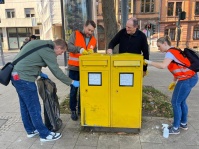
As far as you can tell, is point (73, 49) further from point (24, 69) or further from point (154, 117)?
point (154, 117)

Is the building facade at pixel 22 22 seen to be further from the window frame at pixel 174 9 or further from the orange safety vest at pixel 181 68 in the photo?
the orange safety vest at pixel 181 68

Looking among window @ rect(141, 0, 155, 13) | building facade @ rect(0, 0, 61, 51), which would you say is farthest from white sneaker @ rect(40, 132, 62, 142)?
window @ rect(141, 0, 155, 13)

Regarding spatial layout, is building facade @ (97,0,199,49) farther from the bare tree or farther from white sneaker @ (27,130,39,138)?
white sneaker @ (27,130,39,138)

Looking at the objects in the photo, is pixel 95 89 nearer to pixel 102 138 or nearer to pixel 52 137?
pixel 102 138

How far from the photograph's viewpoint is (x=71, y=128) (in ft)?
11.6

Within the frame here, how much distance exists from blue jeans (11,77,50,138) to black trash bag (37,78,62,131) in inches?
7.3

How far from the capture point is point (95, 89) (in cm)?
312

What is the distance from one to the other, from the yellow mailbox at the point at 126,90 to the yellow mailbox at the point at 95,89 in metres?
0.09

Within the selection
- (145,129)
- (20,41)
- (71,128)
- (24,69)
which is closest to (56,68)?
(24,69)

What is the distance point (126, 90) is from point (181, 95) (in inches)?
33.6

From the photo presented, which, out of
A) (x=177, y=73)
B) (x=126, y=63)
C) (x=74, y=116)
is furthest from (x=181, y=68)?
(x=74, y=116)

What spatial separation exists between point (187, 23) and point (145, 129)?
1137 inches

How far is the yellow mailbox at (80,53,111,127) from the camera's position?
9.86 ft

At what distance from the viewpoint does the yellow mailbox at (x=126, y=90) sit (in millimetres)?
2951
